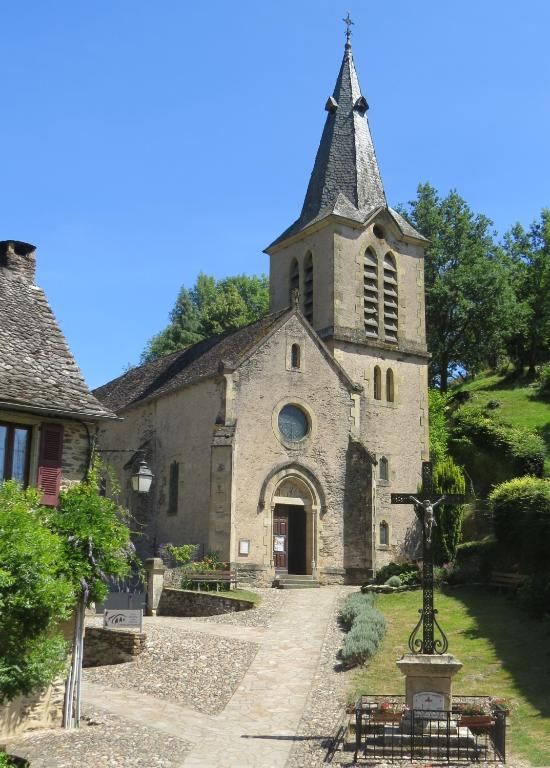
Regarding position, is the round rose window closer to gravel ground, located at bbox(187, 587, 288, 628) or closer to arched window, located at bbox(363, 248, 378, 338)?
arched window, located at bbox(363, 248, 378, 338)

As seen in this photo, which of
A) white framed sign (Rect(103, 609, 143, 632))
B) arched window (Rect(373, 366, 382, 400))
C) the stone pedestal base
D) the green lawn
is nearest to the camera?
the stone pedestal base

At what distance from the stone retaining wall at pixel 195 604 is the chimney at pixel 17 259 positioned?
11.2 metres

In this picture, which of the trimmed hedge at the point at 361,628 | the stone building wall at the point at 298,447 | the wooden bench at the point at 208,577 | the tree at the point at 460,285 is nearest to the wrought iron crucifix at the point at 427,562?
the trimmed hedge at the point at 361,628

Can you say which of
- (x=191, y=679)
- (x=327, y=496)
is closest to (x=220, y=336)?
(x=327, y=496)

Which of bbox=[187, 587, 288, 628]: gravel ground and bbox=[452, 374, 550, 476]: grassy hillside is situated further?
bbox=[452, 374, 550, 476]: grassy hillside

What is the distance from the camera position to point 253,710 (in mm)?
14930

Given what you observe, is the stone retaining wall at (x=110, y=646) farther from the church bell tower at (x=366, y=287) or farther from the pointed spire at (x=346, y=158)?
the pointed spire at (x=346, y=158)

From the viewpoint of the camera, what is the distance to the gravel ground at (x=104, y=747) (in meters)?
11.6

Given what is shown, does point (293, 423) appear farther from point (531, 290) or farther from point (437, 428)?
point (531, 290)

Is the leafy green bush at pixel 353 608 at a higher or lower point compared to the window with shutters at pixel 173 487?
lower

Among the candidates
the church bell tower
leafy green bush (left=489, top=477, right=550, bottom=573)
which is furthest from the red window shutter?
the church bell tower

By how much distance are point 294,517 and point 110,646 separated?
13.6 meters

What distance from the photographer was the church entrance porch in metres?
30.8

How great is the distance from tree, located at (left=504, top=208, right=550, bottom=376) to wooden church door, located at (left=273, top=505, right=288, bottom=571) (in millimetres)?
31713
